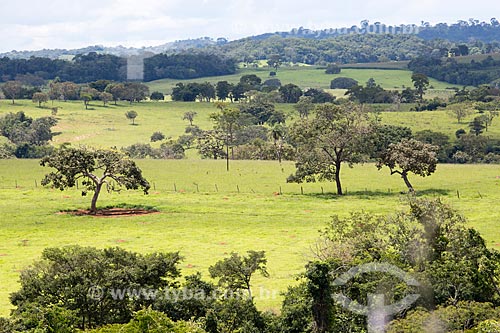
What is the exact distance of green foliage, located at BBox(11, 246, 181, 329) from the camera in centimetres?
3300

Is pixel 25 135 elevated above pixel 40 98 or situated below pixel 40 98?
below

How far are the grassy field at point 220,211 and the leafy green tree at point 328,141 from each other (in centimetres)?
272

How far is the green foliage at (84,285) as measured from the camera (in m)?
33.0

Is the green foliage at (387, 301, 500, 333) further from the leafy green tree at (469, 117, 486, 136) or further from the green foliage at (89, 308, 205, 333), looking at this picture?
the leafy green tree at (469, 117, 486, 136)

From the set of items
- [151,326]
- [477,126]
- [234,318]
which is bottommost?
[234,318]

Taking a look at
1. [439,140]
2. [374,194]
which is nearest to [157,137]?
[439,140]

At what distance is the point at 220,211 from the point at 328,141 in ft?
45.8

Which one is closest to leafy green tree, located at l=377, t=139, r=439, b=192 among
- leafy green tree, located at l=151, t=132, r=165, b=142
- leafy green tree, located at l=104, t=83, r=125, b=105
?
leafy green tree, located at l=151, t=132, r=165, b=142

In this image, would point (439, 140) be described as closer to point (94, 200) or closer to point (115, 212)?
point (115, 212)

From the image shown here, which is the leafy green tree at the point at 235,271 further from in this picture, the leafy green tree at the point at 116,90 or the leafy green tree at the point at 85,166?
→ the leafy green tree at the point at 116,90

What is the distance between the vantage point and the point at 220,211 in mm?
64375

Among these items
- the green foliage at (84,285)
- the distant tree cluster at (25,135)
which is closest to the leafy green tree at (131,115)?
the distant tree cluster at (25,135)

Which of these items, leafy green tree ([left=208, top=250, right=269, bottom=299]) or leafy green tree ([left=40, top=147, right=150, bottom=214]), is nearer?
leafy green tree ([left=208, top=250, right=269, bottom=299])

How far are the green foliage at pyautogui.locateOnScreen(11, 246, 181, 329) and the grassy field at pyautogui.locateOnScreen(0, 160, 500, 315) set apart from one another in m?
4.11
